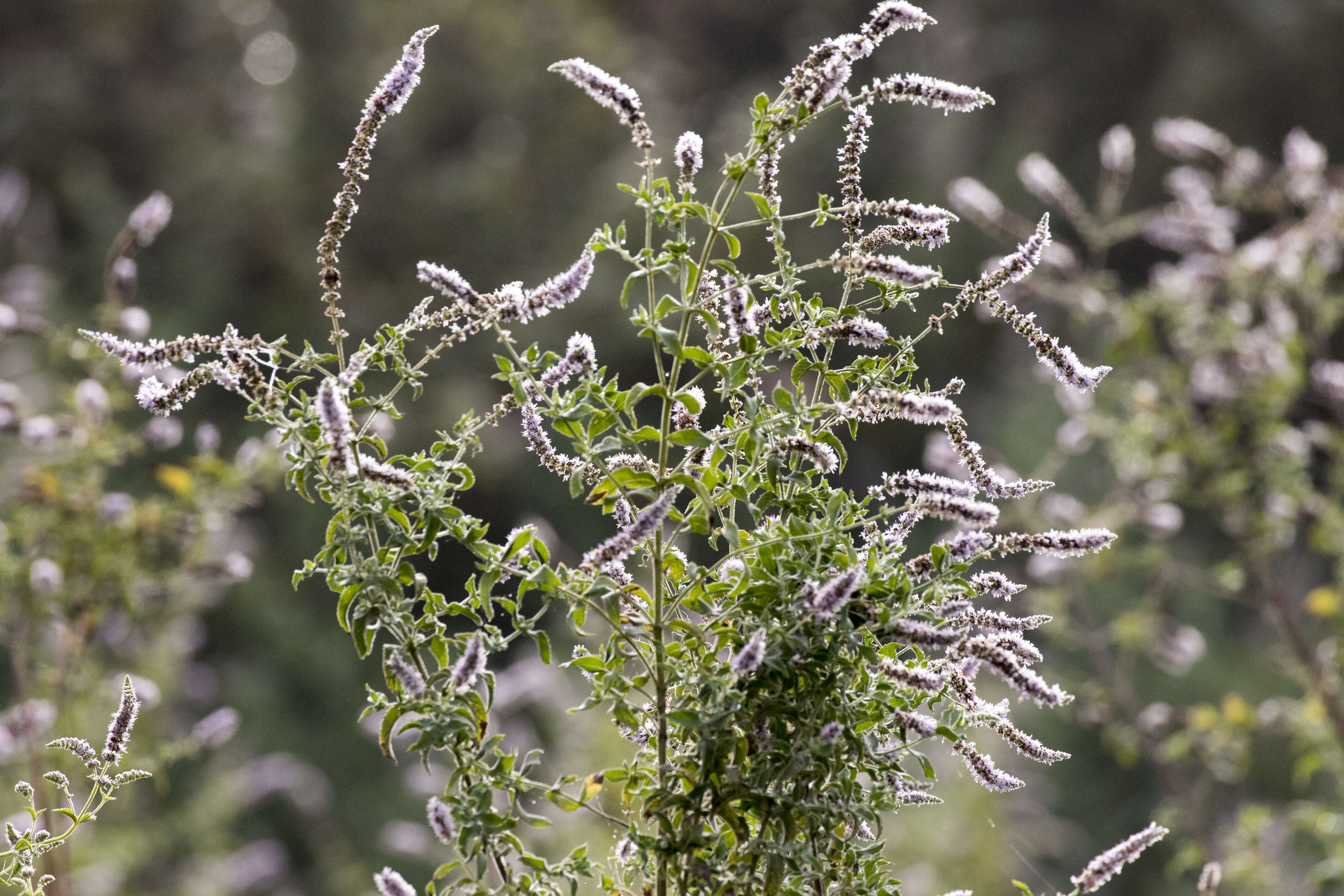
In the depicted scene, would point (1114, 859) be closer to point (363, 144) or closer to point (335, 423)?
point (335, 423)

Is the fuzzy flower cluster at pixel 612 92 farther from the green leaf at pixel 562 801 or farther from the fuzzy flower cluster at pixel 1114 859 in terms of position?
the fuzzy flower cluster at pixel 1114 859

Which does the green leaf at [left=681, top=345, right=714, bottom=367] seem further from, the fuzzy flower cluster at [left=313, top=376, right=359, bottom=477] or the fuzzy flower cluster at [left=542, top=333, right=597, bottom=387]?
the fuzzy flower cluster at [left=313, top=376, right=359, bottom=477]

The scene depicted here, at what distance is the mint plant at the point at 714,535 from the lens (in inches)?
31.3

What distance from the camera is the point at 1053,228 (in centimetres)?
792

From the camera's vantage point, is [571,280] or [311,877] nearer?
[571,280]

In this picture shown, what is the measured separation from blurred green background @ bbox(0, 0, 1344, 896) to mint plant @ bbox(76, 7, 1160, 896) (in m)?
5.47

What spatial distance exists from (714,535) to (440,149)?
26.8 ft

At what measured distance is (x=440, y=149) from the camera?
28.1 ft

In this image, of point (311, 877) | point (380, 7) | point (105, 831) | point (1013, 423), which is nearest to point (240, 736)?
point (311, 877)

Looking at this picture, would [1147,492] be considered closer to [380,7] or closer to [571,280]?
[571,280]

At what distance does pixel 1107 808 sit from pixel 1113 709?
174 centimetres

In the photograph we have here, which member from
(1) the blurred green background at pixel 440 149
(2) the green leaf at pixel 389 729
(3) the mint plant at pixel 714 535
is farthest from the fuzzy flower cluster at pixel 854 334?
(1) the blurred green background at pixel 440 149

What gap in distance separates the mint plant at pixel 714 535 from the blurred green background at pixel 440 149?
5471 mm

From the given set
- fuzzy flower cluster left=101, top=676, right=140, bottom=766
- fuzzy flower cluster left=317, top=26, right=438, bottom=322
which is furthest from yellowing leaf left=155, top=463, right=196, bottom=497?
fuzzy flower cluster left=317, top=26, right=438, bottom=322
